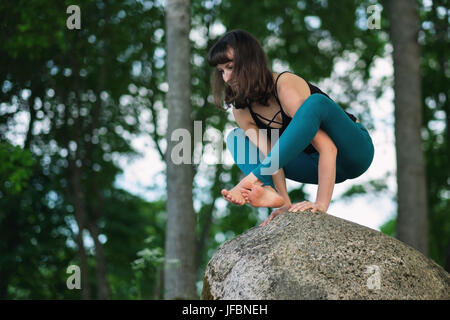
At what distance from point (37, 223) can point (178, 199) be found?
625 centimetres

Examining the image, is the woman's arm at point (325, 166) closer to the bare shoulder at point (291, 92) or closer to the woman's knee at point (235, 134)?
the bare shoulder at point (291, 92)

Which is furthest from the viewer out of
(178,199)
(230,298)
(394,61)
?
(394,61)

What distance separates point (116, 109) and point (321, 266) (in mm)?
9942

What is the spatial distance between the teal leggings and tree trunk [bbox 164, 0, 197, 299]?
7.95 ft

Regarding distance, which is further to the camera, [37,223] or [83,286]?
[37,223]

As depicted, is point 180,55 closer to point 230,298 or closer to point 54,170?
point 230,298

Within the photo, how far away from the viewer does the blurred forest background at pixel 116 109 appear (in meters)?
10.3

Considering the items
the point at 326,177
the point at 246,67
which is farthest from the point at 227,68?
the point at 326,177

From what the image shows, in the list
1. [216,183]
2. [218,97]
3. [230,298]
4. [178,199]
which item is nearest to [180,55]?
[178,199]

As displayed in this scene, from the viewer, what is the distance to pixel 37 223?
11211 mm

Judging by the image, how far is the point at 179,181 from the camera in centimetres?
602

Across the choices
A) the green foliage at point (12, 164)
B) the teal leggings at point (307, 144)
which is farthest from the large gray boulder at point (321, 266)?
the green foliage at point (12, 164)

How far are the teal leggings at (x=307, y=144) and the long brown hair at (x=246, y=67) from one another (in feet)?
1.02

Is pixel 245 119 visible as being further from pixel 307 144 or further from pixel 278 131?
pixel 307 144
